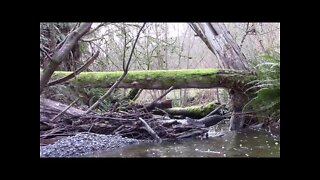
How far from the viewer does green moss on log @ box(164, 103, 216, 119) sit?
4558 millimetres

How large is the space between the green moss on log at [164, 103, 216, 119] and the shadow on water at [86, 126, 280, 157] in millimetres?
1003

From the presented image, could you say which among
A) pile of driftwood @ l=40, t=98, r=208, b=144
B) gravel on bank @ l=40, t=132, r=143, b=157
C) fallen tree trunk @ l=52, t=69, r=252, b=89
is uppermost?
fallen tree trunk @ l=52, t=69, r=252, b=89

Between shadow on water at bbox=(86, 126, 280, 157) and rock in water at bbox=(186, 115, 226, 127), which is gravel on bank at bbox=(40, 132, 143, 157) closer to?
shadow on water at bbox=(86, 126, 280, 157)

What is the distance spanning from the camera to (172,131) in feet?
12.0

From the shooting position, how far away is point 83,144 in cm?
334

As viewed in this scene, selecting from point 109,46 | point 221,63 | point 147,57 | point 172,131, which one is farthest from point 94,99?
point 221,63

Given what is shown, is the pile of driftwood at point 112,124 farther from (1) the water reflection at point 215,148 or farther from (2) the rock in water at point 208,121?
(1) the water reflection at point 215,148

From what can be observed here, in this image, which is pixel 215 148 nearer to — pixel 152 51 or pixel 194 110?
pixel 194 110

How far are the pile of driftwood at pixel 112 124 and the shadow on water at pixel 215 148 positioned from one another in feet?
0.81

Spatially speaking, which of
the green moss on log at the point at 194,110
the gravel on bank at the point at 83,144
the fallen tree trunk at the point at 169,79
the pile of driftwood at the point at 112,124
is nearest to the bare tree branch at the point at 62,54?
the gravel on bank at the point at 83,144

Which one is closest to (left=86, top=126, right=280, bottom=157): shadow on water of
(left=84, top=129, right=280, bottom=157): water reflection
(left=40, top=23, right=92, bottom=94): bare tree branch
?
(left=84, top=129, right=280, bottom=157): water reflection

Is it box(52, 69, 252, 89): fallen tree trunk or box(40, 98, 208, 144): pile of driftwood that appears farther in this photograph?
box(52, 69, 252, 89): fallen tree trunk
